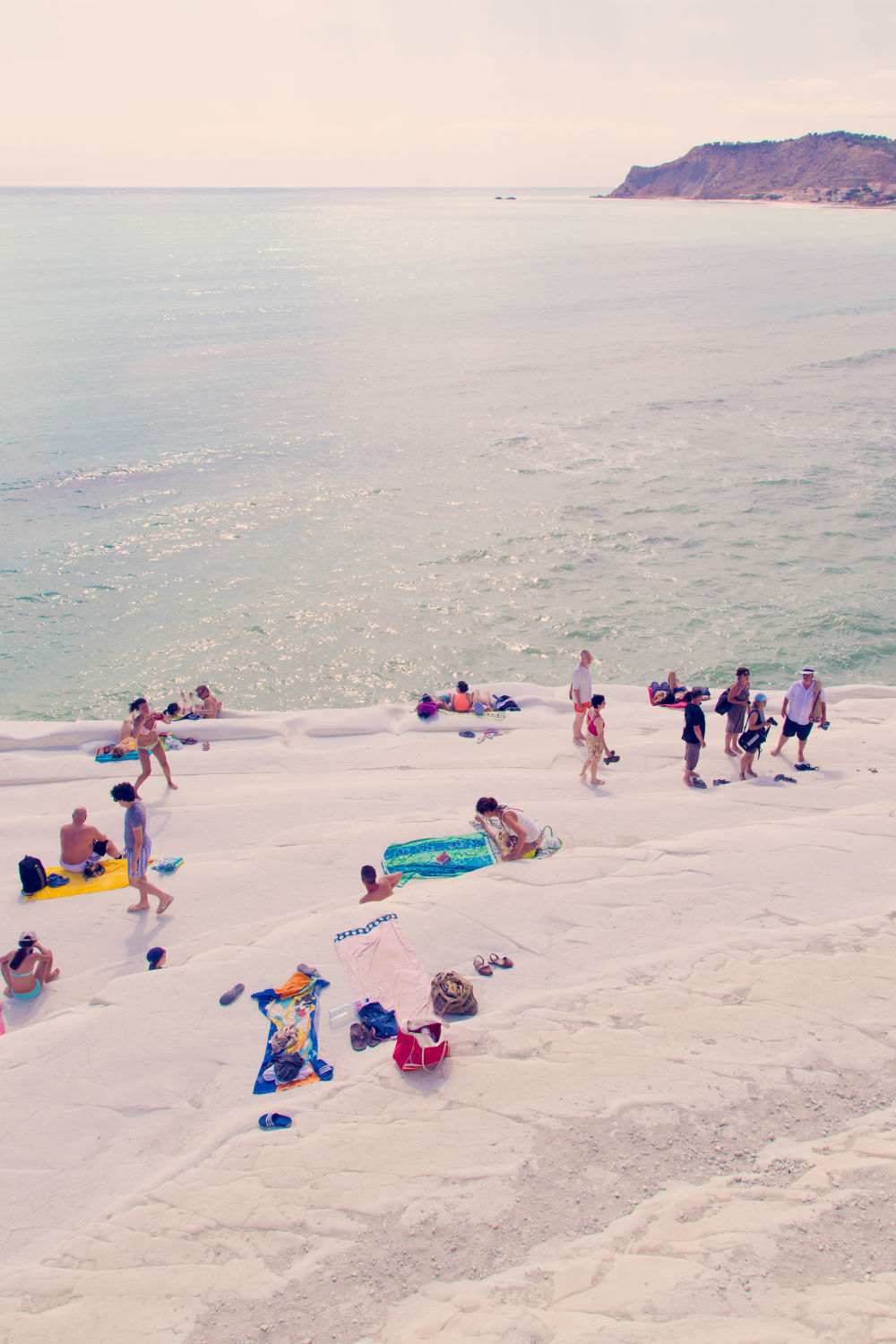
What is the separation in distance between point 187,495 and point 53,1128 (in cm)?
2719

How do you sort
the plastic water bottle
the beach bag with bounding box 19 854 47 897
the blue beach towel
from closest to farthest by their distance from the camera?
the plastic water bottle
the beach bag with bounding box 19 854 47 897
the blue beach towel

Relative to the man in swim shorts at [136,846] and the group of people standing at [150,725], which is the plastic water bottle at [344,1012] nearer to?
the man in swim shorts at [136,846]

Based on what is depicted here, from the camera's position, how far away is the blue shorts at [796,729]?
1272 cm

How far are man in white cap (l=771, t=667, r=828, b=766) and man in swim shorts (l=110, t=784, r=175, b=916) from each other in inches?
382

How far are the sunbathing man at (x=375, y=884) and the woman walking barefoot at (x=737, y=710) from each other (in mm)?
6192

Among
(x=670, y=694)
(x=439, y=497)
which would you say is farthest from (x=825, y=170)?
(x=670, y=694)

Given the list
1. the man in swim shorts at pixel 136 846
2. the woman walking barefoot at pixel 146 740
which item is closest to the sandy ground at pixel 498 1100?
the man in swim shorts at pixel 136 846

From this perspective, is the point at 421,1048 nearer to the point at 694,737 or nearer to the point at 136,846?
the point at 136,846

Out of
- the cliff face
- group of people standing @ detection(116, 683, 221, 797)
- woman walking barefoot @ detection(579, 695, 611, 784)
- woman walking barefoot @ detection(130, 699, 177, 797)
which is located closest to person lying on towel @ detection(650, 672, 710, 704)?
woman walking barefoot @ detection(579, 695, 611, 784)

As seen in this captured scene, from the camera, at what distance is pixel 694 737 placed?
1230cm

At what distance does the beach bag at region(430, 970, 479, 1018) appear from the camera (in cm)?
774

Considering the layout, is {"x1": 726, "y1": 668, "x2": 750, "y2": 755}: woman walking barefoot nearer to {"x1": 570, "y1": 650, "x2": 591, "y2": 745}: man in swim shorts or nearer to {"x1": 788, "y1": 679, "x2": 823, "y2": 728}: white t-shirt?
{"x1": 788, "y1": 679, "x2": 823, "y2": 728}: white t-shirt

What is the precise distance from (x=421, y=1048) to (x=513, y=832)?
3.95 metres

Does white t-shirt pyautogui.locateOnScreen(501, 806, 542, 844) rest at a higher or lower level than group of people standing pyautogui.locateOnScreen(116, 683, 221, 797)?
lower
